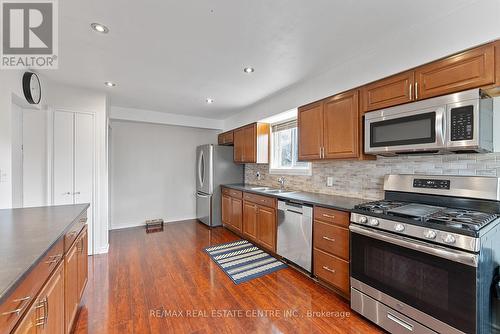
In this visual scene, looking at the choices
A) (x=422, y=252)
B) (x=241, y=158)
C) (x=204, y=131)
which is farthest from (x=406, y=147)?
(x=204, y=131)

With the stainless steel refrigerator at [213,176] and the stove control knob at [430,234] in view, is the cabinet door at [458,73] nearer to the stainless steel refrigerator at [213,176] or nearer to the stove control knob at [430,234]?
the stove control knob at [430,234]

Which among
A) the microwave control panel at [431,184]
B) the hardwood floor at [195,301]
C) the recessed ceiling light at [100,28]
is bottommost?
the hardwood floor at [195,301]

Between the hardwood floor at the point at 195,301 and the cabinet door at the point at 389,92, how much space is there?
1.91 meters

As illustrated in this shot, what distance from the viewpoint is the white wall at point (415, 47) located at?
150 centimetres

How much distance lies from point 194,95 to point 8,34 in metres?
2.06

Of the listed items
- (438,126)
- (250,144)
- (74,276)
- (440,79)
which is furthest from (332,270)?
(250,144)

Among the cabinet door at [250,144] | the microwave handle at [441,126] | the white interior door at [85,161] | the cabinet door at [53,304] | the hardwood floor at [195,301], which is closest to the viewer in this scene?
the cabinet door at [53,304]

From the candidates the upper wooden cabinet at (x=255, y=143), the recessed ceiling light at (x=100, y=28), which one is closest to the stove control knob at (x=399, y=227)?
the upper wooden cabinet at (x=255, y=143)

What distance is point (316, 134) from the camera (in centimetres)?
275

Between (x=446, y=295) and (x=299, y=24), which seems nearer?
(x=446, y=295)

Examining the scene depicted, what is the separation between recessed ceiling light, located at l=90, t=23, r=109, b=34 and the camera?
1776 millimetres

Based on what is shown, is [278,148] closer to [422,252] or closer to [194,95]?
[194,95]

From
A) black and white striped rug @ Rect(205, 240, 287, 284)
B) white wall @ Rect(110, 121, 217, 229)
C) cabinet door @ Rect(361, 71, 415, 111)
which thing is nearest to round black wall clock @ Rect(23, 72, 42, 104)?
white wall @ Rect(110, 121, 217, 229)

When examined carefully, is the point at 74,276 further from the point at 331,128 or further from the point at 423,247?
the point at 331,128
